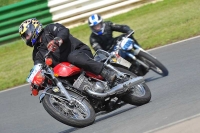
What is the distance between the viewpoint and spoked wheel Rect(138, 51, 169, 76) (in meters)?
8.86

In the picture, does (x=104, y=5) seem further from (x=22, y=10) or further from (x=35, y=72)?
(x=35, y=72)

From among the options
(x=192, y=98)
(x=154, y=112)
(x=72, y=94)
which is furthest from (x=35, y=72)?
(x=192, y=98)

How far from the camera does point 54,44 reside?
21.5 ft

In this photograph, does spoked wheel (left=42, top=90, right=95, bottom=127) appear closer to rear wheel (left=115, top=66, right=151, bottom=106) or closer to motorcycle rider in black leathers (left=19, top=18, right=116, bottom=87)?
motorcycle rider in black leathers (left=19, top=18, right=116, bottom=87)

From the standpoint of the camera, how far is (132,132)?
5.72 m

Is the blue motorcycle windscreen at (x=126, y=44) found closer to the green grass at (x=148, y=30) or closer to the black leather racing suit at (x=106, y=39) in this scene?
the black leather racing suit at (x=106, y=39)

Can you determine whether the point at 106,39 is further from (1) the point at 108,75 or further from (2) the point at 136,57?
(1) the point at 108,75

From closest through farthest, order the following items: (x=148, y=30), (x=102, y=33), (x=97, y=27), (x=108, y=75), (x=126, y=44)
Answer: (x=108, y=75) < (x=126, y=44) < (x=97, y=27) < (x=102, y=33) < (x=148, y=30)

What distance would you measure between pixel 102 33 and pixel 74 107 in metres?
3.00

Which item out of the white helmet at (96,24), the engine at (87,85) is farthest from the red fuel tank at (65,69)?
the white helmet at (96,24)

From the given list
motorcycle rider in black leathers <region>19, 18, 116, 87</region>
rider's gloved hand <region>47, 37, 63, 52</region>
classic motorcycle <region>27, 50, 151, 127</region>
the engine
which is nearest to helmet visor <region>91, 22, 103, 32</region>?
classic motorcycle <region>27, 50, 151, 127</region>

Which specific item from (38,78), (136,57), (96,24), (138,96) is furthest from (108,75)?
(96,24)

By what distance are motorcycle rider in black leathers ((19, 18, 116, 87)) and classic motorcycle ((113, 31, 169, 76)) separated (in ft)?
4.77

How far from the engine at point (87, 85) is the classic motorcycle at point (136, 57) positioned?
67.3 inches
